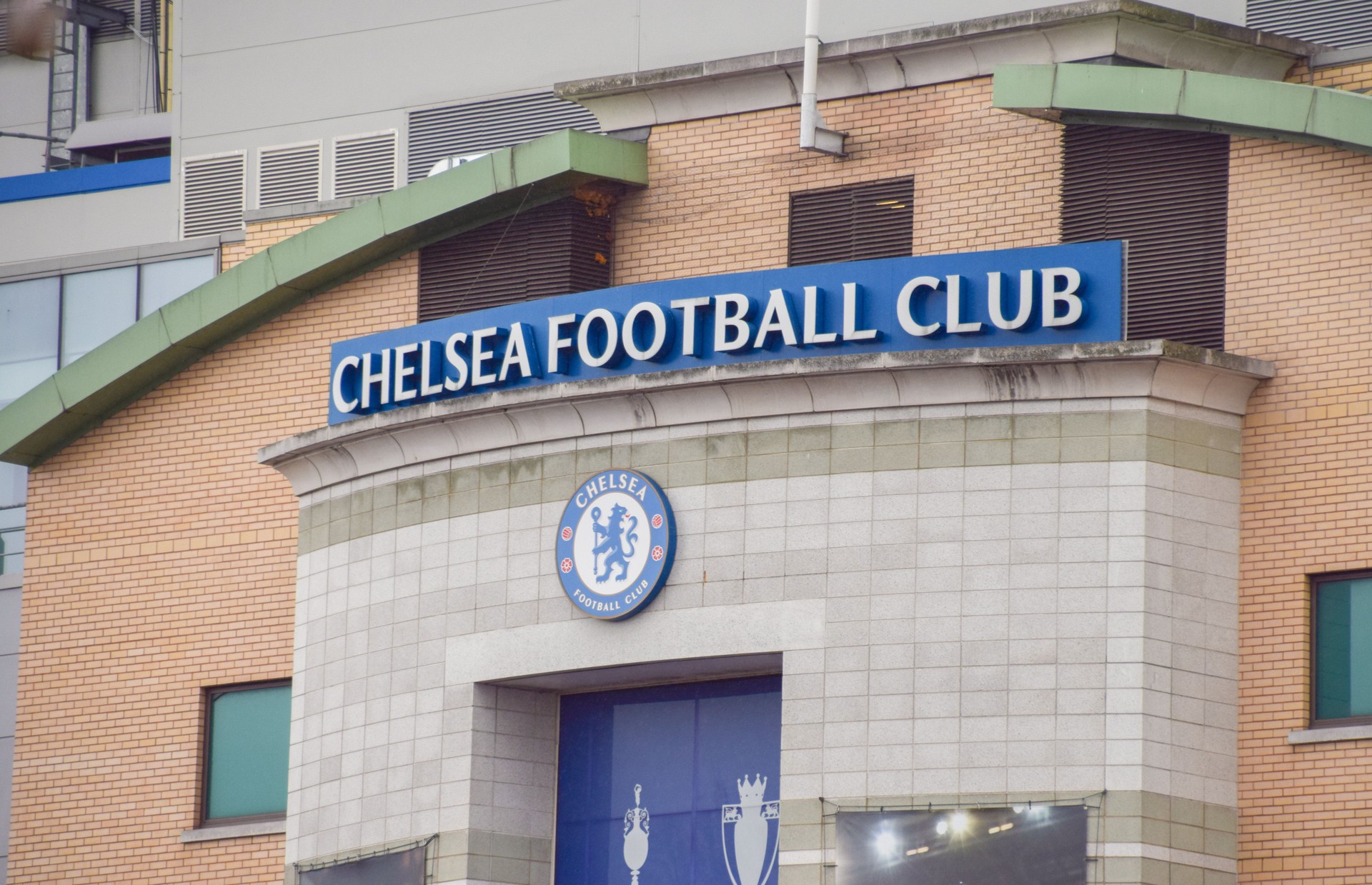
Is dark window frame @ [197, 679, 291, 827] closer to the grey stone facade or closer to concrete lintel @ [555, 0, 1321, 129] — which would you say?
the grey stone facade

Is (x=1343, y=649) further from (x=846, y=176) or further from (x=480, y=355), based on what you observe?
(x=480, y=355)

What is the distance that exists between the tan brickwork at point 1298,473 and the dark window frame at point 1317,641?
11 cm

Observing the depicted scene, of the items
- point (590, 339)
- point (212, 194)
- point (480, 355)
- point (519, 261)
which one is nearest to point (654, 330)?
point (590, 339)

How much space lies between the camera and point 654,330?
1059 inches

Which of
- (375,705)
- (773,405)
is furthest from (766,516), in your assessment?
(375,705)

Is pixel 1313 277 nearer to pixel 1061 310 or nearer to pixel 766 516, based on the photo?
pixel 1061 310

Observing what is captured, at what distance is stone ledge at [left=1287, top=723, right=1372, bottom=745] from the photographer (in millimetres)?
23641

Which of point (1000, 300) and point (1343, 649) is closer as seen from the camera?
point (1343, 649)

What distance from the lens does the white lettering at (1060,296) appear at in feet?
81.3

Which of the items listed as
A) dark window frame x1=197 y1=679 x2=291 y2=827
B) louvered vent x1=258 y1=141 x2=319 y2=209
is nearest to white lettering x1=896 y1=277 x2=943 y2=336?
dark window frame x1=197 y1=679 x2=291 y2=827

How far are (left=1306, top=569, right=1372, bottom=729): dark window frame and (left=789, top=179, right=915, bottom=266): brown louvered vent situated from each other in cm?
670

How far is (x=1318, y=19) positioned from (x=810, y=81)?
812 cm

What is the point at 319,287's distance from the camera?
105 feet

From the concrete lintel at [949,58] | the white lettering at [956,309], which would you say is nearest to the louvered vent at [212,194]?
the concrete lintel at [949,58]
